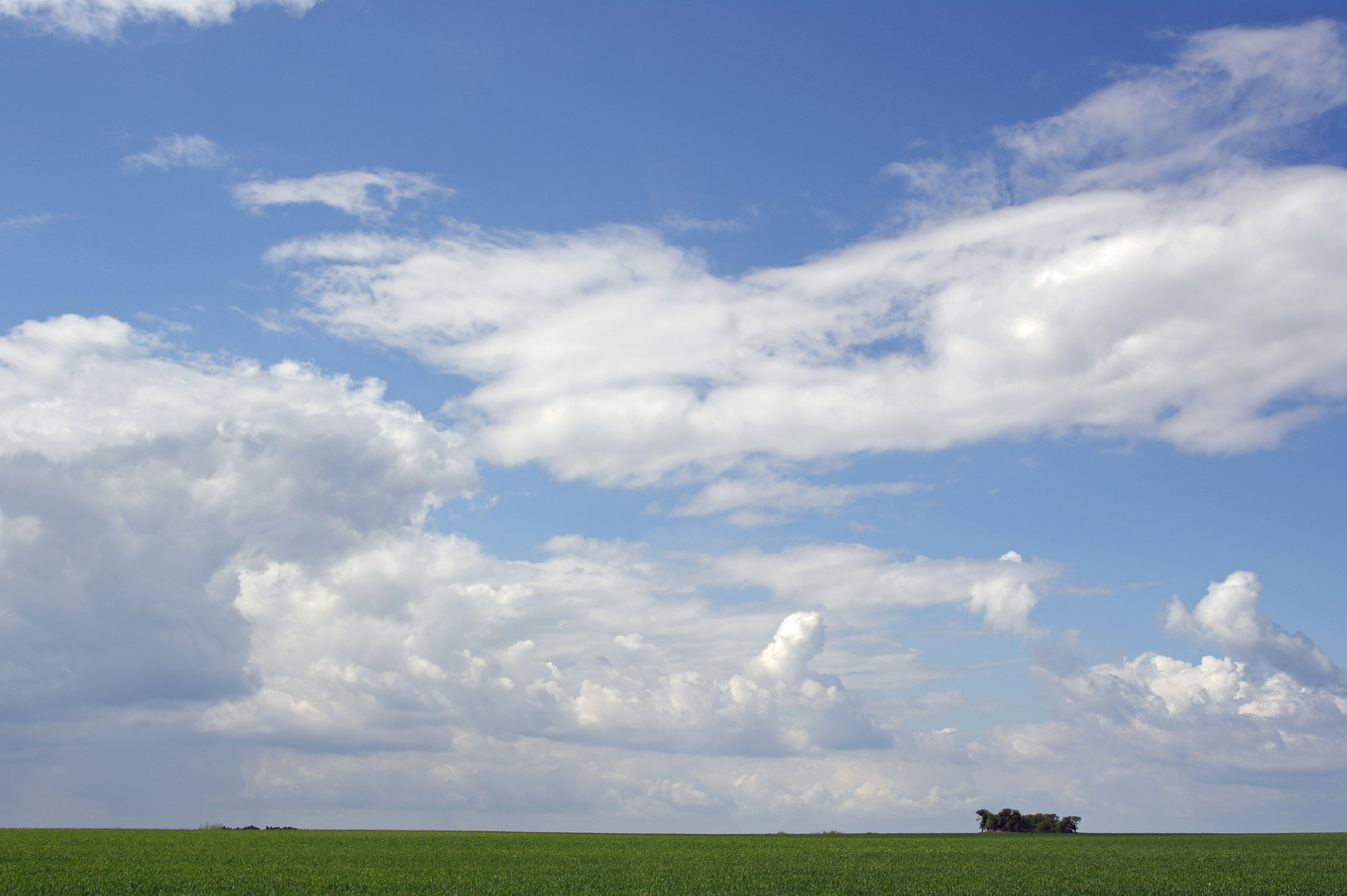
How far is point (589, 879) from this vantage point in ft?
152

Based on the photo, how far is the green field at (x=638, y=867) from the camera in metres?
42.1

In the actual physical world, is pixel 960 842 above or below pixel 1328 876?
below

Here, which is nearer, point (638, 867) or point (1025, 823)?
point (638, 867)

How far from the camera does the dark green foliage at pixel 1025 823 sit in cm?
12575

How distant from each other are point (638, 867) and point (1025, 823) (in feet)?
308

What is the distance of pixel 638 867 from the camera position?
55375 millimetres

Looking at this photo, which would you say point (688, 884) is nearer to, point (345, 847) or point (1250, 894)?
point (1250, 894)

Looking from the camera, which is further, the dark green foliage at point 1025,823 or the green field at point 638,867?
the dark green foliage at point 1025,823

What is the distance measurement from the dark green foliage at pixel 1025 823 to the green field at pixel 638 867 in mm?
43410

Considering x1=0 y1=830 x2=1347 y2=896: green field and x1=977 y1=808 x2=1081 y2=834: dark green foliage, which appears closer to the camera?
x1=0 y1=830 x2=1347 y2=896: green field

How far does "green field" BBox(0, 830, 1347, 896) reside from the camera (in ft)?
138

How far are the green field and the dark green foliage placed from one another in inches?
1709

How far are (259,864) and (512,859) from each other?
15912 millimetres

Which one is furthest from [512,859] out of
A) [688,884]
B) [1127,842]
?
[1127,842]
